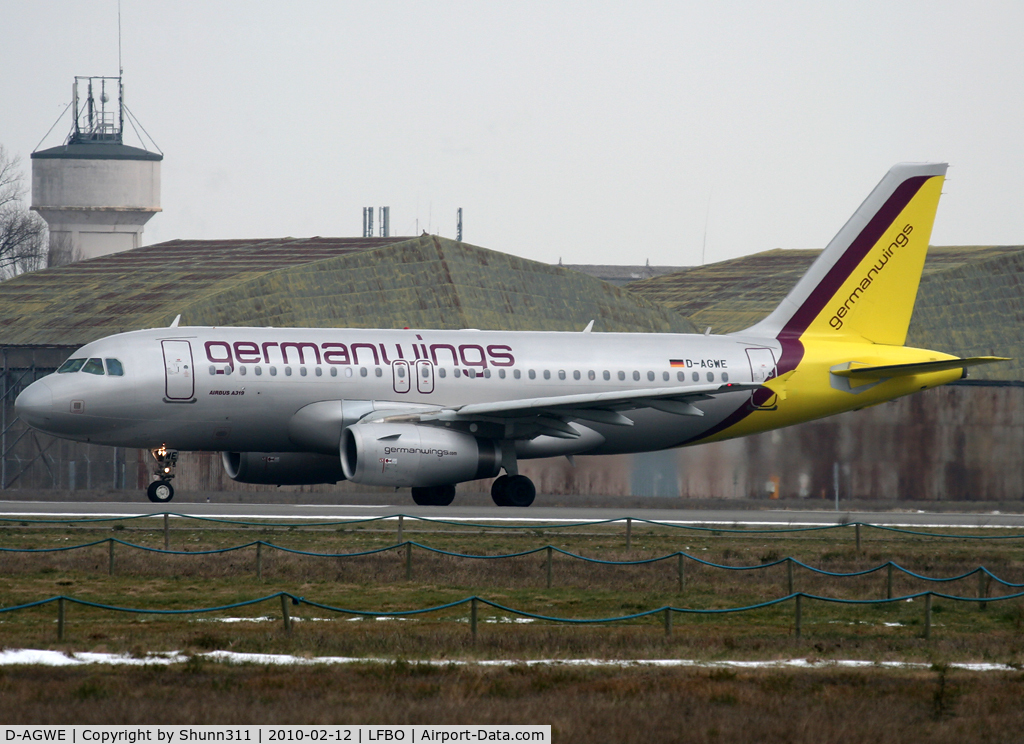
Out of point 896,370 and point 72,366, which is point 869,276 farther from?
point 72,366

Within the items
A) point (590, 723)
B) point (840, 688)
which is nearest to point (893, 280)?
point (840, 688)

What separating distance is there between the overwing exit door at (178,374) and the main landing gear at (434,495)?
23.7 ft

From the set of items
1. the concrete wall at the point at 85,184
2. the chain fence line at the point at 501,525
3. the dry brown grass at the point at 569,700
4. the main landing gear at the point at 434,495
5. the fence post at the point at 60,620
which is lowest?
the dry brown grass at the point at 569,700

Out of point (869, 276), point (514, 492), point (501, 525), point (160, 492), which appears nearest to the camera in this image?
point (501, 525)

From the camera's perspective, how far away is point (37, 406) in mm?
35250

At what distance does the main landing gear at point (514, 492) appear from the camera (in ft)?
125

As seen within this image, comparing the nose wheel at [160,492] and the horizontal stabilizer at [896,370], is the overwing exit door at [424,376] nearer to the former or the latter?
the nose wheel at [160,492]

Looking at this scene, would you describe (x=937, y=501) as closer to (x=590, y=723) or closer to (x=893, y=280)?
(x=893, y=280)

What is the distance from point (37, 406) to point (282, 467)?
21.8 ft

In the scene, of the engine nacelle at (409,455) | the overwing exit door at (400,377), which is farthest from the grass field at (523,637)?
the overwing exit door at (400,377)

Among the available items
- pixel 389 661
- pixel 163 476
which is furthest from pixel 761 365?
pixel 389 661

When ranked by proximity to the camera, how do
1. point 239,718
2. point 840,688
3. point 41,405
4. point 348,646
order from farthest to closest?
point 41,405 → point 348,646 → point 840,688 → point 239,718

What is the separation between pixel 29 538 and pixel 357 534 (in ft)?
22.0

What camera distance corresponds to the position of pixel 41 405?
35.2m
